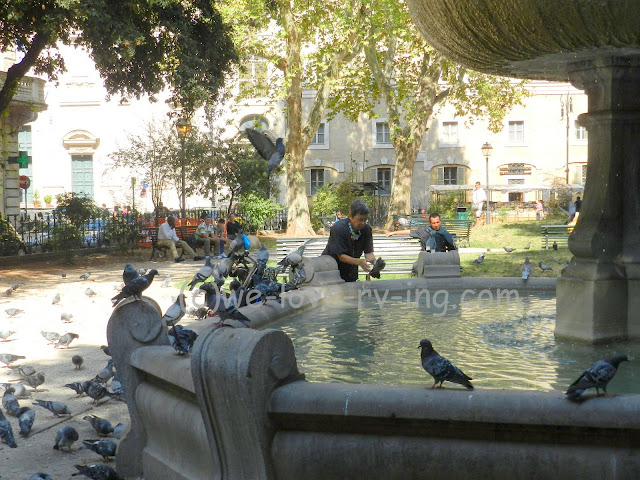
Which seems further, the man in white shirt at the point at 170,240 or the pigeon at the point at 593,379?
the man in white shirt at the point at 170,240

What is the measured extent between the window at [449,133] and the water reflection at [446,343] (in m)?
35.5

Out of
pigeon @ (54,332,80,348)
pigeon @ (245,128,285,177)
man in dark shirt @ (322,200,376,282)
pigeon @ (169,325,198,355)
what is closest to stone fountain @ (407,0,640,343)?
man in dark shirt @ (322,200,376,282)

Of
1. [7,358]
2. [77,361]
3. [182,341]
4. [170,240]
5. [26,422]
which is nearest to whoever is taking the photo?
[182,341]

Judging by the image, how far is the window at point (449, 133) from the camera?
143 ft

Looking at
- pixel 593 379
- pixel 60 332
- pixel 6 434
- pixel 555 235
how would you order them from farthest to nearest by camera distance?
1. pixel 555 235
2. pixel 60 332
3. pixel 6 434
4. pixel 593 379

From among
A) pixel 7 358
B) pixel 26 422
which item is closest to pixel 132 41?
pixel 7 358

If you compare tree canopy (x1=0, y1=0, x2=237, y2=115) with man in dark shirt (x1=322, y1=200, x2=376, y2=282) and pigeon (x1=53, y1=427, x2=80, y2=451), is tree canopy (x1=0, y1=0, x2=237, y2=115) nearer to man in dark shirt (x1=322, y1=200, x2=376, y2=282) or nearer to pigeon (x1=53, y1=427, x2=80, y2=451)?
man in dark shirt (x1=322, y1=200, x2=376, y2=282)

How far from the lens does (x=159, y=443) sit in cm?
422

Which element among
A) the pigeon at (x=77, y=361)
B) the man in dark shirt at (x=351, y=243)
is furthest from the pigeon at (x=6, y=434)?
the man in dark shirt at (x=351, y=243)

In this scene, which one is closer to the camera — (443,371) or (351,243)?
(443,371)

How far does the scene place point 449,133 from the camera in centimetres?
4356

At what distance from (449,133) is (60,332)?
3557cm

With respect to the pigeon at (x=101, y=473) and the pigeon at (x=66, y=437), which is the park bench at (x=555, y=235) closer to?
the pigeon at (x=66, y=437)

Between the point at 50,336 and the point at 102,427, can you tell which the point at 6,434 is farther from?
the point at 50,336
